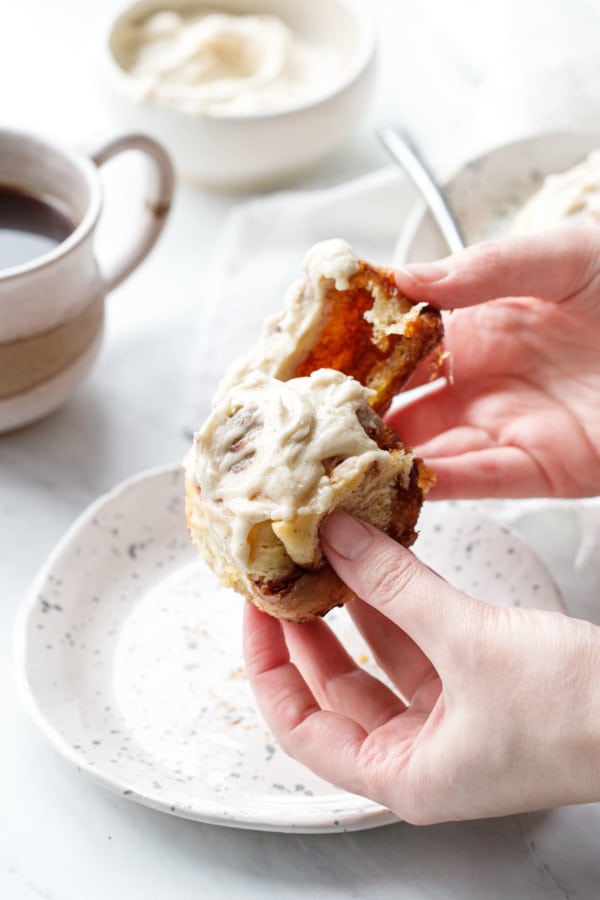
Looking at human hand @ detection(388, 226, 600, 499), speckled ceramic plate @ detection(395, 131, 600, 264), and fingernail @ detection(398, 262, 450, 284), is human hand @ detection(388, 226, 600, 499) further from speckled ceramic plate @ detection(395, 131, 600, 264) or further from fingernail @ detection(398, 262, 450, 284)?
speckled ceramic plate @ detection(395, 131, 600, 264)

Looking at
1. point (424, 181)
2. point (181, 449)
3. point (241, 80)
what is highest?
point (241, 80)

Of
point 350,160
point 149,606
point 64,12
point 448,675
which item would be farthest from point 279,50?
point 448,675

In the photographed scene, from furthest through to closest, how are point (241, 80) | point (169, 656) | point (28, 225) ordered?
point (241, 80)
point (28, 225)
point (169, 656)

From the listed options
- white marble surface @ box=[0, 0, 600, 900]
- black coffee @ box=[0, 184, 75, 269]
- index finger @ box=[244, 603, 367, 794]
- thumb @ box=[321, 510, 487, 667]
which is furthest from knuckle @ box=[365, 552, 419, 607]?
black coffee @ box=[0, 184, 75, 269]

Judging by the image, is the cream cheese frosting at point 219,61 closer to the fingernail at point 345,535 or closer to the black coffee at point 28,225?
the black coffee at point 28,225

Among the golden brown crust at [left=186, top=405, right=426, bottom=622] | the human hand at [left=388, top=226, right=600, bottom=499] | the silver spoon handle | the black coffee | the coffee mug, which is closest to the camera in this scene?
the golden brown crust at [left=186, top=405, right=426, bottom=622]

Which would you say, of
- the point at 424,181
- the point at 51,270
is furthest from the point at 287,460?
the point at 424,181

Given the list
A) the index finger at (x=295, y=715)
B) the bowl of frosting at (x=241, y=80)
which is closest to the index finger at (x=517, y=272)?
the index finger at (x=295, y=715)

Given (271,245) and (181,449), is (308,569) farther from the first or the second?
(271,245)
